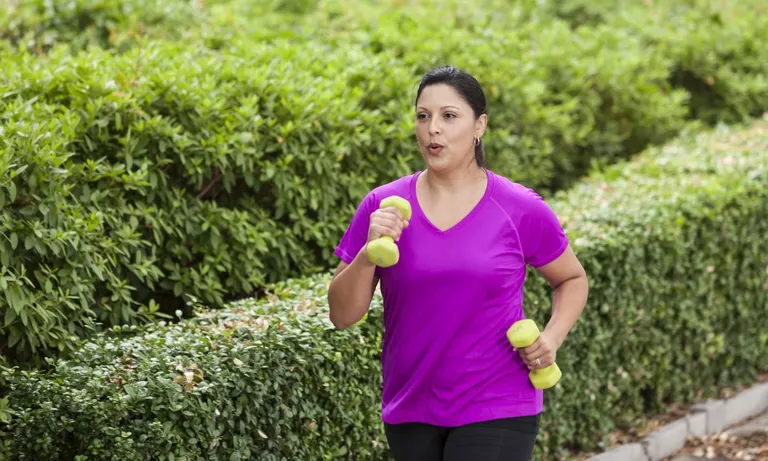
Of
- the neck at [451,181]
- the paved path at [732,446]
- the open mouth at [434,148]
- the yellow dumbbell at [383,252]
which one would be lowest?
the paved path at [732,446]

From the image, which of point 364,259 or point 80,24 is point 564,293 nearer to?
point 364,259

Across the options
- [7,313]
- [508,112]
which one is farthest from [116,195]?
[508,112]

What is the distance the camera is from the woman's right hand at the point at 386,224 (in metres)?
3.51

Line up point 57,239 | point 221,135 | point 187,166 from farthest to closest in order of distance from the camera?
point 221,135, point 187,166, point 57,239

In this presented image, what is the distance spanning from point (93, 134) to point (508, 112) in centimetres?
355

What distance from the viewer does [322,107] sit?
6719 mm

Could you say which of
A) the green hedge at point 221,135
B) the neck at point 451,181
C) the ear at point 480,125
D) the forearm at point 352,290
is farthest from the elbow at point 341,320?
the green hedge at point 221,135

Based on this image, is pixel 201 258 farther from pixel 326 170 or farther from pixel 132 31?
pixel 132 31

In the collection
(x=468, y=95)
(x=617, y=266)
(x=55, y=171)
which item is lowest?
(x=617, y=266)

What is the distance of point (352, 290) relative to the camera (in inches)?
147

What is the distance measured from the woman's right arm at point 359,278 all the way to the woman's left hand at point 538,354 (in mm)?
554

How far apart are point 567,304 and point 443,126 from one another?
789mm

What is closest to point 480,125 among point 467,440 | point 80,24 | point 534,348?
point 534,348

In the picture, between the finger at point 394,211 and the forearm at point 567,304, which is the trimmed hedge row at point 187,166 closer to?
the finger at point 394,211
